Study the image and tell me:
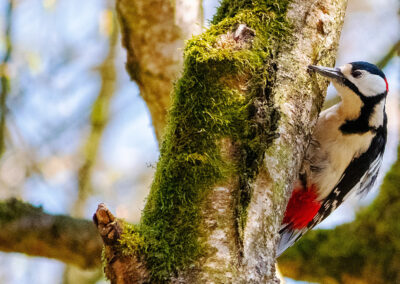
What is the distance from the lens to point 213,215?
148 centimetres

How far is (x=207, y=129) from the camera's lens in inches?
62.8

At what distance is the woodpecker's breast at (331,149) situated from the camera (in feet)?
8.83

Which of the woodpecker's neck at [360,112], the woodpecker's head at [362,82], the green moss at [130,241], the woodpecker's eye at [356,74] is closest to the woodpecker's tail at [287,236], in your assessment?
the woodpecker's neck at [360,112]

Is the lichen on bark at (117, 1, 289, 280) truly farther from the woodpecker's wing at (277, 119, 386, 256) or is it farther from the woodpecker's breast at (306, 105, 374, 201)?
the woodpecker's wing at (277, 119, 386, 256)

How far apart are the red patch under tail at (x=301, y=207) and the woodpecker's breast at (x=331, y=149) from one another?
0.07 m

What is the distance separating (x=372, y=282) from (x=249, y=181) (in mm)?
1978

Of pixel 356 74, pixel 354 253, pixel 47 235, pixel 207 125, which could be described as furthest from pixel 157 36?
pixel 354 253

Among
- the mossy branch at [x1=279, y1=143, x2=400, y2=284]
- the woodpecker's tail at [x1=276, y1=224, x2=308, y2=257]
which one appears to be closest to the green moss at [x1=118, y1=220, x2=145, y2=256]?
the woodpecker's tail at [x1=276, y1=224, x2=308, y2=257]

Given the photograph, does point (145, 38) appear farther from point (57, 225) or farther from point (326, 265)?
point (326, 265)

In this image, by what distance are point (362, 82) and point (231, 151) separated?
4.03ft

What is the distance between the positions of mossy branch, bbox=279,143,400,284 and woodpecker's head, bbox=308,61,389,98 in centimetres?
103

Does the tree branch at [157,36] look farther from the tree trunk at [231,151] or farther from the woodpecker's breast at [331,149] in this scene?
the tree trunk at [231,151]

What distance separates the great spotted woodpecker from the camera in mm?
2570

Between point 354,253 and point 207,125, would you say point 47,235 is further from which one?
point 354,253
